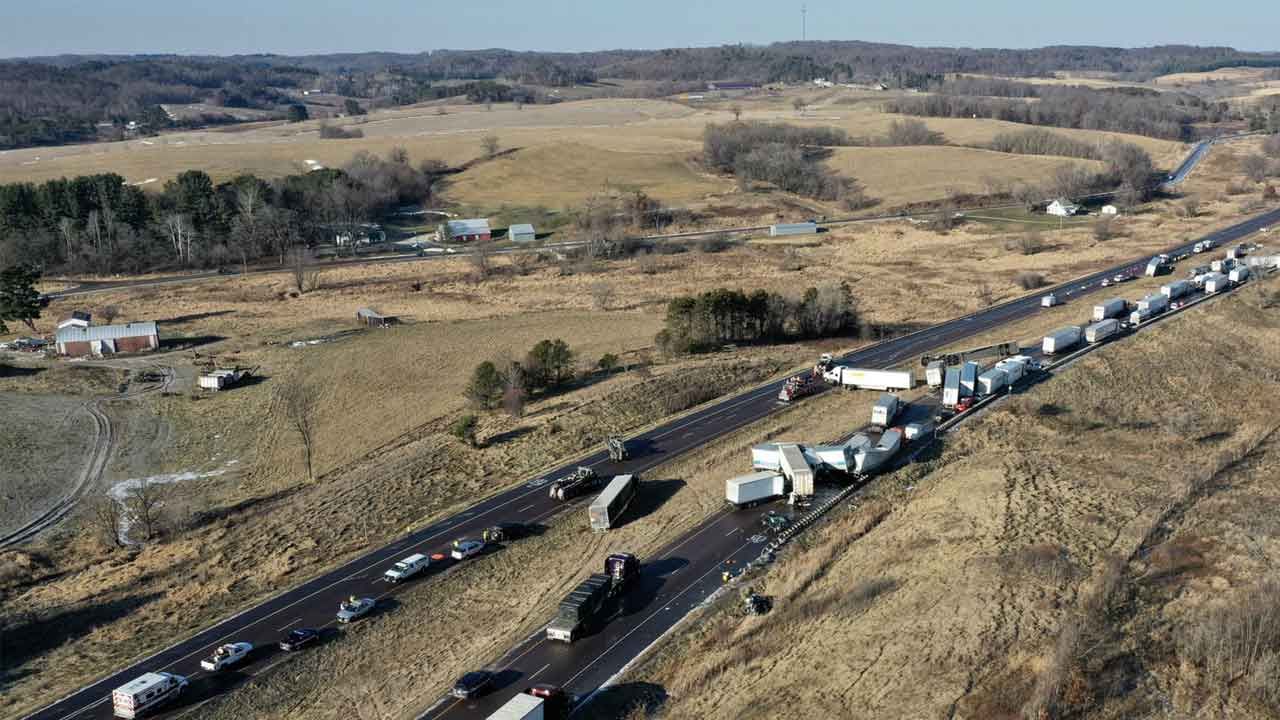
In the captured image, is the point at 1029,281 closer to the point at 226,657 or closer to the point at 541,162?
the point at 226,657

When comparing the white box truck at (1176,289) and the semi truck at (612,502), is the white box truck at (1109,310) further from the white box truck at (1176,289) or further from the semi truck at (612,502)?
the semi truck at (612,502)

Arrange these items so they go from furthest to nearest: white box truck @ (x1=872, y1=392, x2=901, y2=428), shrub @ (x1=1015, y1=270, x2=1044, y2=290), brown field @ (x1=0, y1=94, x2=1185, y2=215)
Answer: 1. brown field @ (x1=0, y1=94, x2=1185, y2=215)
2. shrub @ (x1=1015, y1=270, x2=1044, y2=290)
3. white box truck @ (x1=872, y1=392, x2=901, y2=428)

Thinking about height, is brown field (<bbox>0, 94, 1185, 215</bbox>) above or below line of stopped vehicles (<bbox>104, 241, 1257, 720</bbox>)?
above

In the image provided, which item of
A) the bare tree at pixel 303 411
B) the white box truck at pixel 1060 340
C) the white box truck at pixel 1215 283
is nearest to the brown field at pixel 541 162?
the white box truck at pixel 1215 283

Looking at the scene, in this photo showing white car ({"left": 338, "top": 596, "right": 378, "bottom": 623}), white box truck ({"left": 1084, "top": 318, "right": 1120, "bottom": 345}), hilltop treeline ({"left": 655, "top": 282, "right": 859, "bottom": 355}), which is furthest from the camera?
hilltop treeline ({"left": 655, "top": 282, "right": 859, "bottom": 355})

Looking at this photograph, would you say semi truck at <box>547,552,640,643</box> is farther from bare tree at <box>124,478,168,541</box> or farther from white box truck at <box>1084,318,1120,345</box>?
white box truck at <box>1084,318,1120,345</box>

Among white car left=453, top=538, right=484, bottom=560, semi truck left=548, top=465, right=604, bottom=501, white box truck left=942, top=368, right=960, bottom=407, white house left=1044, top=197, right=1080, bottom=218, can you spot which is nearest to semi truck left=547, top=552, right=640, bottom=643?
white car left=453, top=538, right=484, bottom=560
